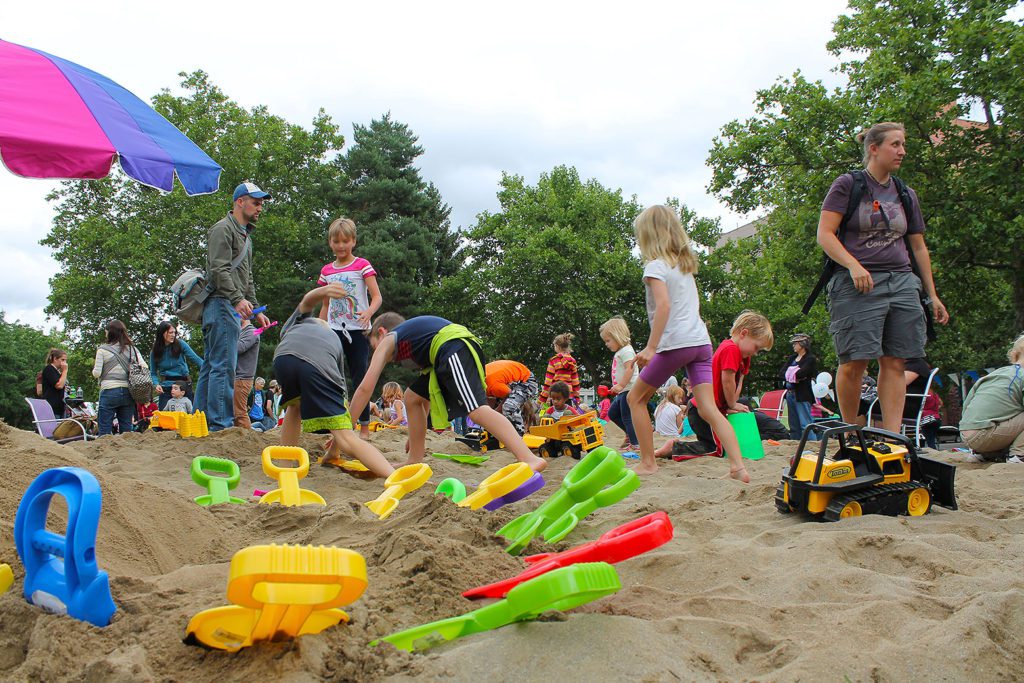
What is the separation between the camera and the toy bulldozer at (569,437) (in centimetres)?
658

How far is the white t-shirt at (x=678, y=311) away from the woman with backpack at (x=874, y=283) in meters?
0.77

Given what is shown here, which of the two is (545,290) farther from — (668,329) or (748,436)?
(668,329)

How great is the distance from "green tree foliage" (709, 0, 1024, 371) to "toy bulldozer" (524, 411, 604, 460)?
12.1 meters

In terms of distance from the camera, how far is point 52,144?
13.2 feet

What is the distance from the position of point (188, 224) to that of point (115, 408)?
24853 mm

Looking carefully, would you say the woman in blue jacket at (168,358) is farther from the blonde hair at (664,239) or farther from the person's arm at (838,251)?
the person's arm at (838,251)

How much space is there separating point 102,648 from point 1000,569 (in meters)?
2.36

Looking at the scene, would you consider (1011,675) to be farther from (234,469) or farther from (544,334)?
(544,334)

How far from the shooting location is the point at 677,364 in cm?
442

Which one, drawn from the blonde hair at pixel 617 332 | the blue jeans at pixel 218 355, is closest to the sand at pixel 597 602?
the blue jeans at pixel 218 355

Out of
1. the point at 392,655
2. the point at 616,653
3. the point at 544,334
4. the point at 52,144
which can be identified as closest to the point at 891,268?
the point at 616,653

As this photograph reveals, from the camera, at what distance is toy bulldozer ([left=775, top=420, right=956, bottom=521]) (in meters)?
2.95

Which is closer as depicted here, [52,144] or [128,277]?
[52,144]

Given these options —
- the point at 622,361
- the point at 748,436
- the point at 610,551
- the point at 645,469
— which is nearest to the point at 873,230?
the point at 645,469
